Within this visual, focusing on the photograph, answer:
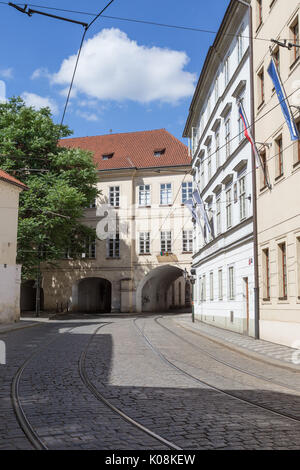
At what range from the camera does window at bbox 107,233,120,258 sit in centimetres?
4703

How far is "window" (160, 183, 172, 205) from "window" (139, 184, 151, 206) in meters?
1.20

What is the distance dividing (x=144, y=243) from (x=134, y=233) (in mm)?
1285

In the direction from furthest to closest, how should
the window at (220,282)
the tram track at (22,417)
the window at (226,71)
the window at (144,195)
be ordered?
the window at (144,195), the window at (220,282), the window at (226,71), the tram track at (22,417)

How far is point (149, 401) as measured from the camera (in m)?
7.68

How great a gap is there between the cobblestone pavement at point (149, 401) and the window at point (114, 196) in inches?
1313

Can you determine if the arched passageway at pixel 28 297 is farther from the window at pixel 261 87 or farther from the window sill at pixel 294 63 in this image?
the window sill at pixel 294 63

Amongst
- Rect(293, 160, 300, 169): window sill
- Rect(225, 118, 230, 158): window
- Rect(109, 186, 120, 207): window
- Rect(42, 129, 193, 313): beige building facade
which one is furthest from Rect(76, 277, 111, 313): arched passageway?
Rect(293, 160, 300, 169): window sill

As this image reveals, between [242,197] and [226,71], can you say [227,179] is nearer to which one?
[242,197]

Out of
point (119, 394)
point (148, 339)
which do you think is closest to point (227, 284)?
point (148, 339)

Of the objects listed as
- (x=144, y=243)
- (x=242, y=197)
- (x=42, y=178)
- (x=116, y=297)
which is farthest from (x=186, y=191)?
(x=242, y=197)

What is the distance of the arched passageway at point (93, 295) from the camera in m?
49.5

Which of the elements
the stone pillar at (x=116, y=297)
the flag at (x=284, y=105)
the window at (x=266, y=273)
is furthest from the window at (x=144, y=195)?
the flag at (x=284, y=105)

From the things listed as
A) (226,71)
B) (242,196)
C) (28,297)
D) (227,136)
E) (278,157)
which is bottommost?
(28,297)

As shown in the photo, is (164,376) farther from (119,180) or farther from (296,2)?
(119,180)
